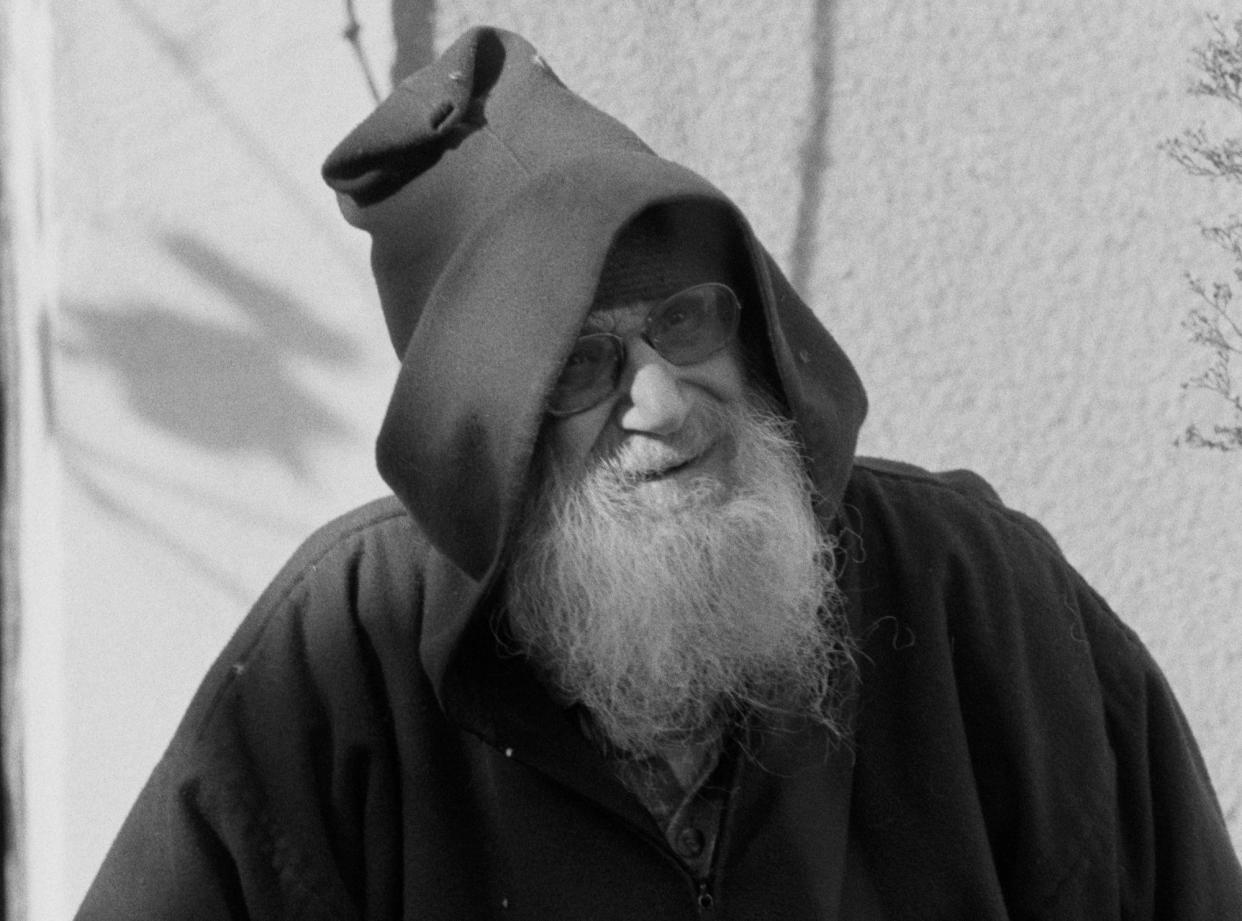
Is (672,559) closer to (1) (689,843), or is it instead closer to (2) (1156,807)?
(1) (689,843)

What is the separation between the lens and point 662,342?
244 centimetres

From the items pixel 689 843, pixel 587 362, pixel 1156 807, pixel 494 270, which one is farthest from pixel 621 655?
pixel 1156 807

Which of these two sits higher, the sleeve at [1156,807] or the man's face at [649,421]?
the man's face at [649,421]

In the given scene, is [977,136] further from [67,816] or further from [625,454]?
[67,816]

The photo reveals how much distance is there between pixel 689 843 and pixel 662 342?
24.1 inches

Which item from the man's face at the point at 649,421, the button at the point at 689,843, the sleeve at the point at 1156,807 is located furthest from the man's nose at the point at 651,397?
the sleeve at the point at 1156,807

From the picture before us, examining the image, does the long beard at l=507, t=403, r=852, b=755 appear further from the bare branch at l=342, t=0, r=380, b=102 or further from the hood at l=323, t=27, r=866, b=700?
the bare branch at l=342, t=0, r=380, b=102

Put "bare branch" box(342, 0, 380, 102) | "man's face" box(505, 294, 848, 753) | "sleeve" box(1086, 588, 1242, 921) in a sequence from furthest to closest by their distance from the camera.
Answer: "bare branch" box(342, 0, 380, 102) < "sleeve" box(1086, 588, 1242, 921) < "man's face" box(505, 294, 848, 753)

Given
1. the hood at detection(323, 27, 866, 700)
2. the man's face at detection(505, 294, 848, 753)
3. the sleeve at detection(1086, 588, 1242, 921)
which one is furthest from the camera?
the sleeve at detection(1086, 588, 1242, 921)

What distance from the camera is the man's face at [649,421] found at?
2410mm

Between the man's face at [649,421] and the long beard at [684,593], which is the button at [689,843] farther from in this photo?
the man's face at [649,421]

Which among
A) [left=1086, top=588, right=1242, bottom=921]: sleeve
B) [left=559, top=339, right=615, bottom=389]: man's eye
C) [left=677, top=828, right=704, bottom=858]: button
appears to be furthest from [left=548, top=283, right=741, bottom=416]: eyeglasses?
[left=1086, top=588, right=1242, bottom=921]: sleeve

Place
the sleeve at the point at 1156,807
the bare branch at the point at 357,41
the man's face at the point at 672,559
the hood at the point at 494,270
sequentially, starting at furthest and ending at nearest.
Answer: the bare branch at the point at 357,41 → the sleeve at the point at 1156,807 → the man's face at the point at 672,559 → the hood at the point at 494,270

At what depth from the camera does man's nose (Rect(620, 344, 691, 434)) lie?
2.40 metres
